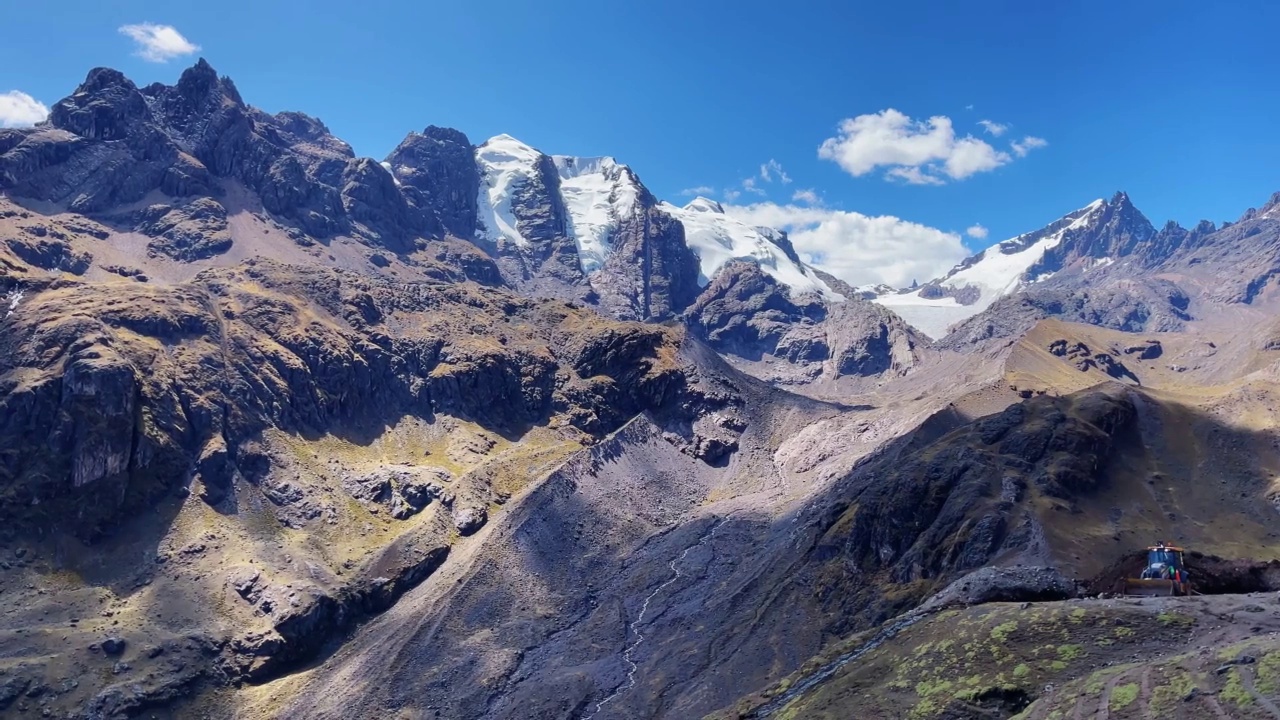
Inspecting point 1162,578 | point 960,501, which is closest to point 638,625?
point 960,501

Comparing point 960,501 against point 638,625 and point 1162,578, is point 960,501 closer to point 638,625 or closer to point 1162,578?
point 638,625

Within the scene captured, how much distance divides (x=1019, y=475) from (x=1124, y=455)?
82.7 feet

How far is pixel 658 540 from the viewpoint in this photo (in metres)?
199

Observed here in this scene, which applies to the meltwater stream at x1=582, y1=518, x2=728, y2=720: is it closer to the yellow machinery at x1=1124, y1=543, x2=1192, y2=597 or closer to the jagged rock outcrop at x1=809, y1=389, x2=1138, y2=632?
the jagged rock outcrop at x1=809, y1=389, x2=1138, y2=632

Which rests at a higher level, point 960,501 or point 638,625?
point 960,501

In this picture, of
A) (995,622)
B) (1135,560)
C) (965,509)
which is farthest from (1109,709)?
(965,509)

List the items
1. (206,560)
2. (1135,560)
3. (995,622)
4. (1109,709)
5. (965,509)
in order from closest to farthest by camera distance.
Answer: (1109,709), (995,622), (1135,560), (965,509), (206,560)

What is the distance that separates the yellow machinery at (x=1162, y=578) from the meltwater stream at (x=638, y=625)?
81.9 meters

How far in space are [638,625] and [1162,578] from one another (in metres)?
102

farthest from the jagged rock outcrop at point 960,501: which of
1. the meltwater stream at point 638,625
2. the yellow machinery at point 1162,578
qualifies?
the yellow machinery at point 1162,578

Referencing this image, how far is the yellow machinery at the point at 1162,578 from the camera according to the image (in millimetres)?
70125

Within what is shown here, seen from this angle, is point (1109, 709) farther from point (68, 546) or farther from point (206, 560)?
point (68, 546)

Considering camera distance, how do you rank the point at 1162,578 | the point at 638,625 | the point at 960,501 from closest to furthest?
the point at 1162,578
the point at 960,501
the point at 638,625

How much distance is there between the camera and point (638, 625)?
162 metres
